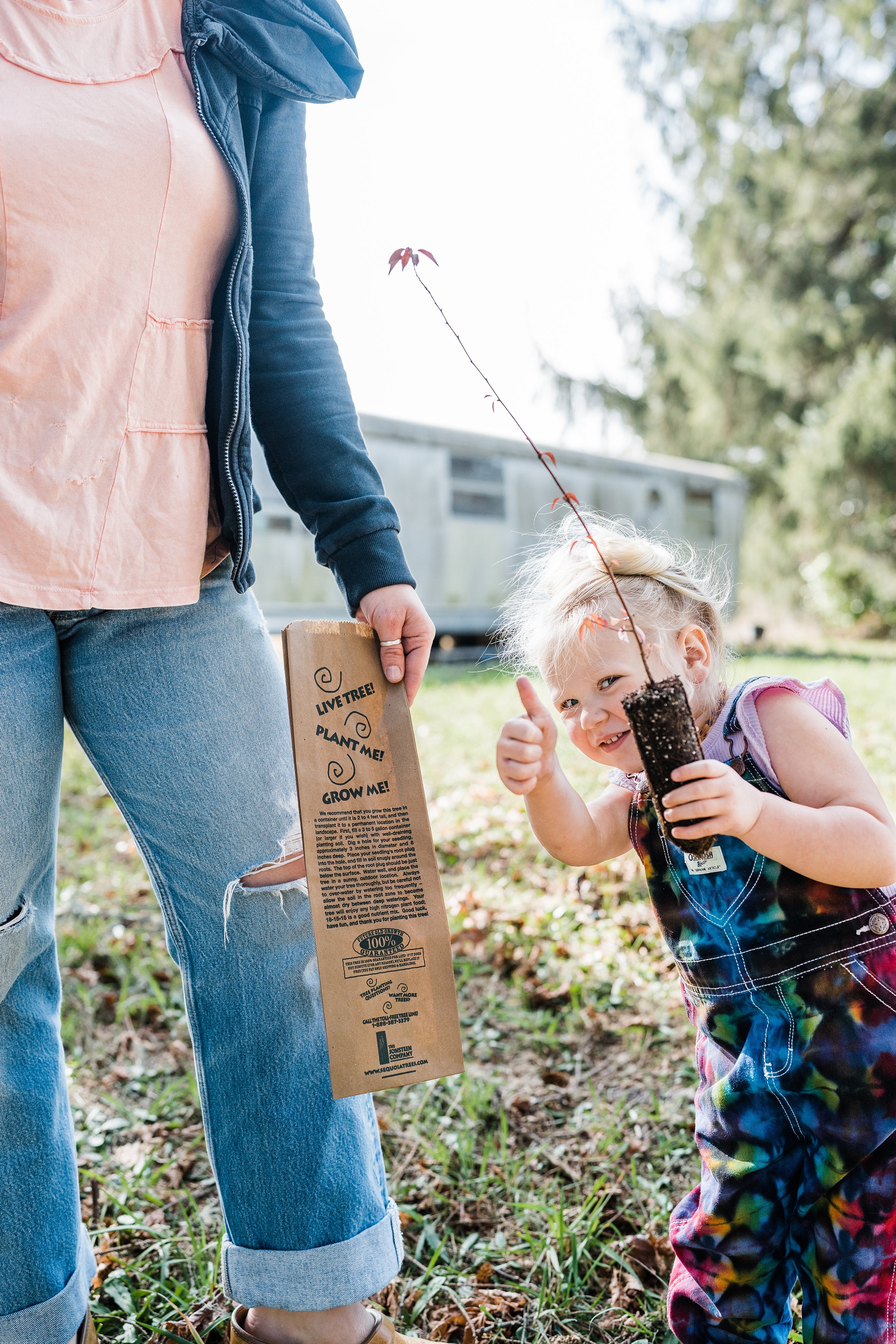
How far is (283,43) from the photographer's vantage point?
1.34 m

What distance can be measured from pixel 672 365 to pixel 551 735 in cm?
1746

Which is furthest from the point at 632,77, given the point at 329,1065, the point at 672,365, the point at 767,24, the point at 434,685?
the point at 329,1065

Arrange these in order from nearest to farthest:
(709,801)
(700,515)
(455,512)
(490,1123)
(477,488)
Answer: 1. (709,801)
2. (490,1123)
3. (455,512)
4. (477,488)
5. (700,515)

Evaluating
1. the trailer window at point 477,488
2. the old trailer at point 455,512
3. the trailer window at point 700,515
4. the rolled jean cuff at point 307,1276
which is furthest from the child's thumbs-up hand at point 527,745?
the trailer window at point 700,515

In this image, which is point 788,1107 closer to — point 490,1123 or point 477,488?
point 490,1123

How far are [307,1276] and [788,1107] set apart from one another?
2.27ft

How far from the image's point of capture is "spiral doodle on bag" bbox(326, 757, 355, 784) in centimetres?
128

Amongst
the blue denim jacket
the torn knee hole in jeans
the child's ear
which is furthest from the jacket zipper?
the child's ear

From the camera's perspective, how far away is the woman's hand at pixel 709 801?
119 centimetres

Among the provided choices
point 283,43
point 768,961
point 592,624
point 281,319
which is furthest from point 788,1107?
point 283,43

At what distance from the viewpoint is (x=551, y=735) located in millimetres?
1446

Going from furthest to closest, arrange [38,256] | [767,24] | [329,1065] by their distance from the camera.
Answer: [767,24], [329,1065], [38,256]

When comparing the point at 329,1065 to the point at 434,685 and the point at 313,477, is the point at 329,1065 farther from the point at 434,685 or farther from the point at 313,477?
the point at 434,685

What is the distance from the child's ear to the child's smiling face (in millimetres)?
41
